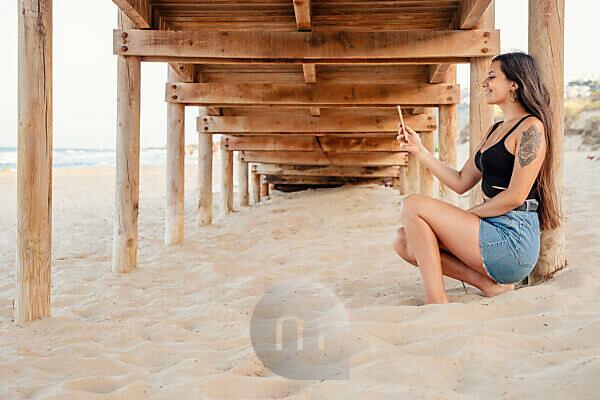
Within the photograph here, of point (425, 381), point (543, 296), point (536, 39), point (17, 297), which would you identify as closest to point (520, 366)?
point (425, 381)

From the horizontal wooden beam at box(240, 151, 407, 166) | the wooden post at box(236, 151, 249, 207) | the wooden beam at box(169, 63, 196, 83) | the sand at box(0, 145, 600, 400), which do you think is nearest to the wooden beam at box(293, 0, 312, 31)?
the sand at box(0, 145, 600, 400)

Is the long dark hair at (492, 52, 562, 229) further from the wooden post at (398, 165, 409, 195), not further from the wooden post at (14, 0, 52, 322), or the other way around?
the wooden post at (398, 165, 409, 195)

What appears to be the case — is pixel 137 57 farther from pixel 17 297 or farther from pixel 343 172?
pixel 343 172

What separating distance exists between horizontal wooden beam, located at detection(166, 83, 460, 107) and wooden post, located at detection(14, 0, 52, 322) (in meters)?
3.84

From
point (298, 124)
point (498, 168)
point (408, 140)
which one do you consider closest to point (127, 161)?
point (408, 140)

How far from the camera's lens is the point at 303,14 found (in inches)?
209

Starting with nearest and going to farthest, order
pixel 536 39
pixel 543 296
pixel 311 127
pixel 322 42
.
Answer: pixel 543 296 → pixel 536 39 → pixel 322 42 → pixel 311 127

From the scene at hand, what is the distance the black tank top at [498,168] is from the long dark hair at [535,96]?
47 mm

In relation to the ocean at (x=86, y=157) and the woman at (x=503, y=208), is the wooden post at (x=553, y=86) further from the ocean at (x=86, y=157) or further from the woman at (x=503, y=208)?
the ocean at (x=86, y=157)

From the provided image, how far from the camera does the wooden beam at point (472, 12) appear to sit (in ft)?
16.5

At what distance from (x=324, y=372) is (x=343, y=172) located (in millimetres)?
11676

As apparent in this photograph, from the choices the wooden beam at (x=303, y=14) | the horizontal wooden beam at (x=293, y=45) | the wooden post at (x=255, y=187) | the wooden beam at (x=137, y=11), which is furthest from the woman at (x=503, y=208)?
the wooden post at (x=255, y=187)

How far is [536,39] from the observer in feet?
12.0

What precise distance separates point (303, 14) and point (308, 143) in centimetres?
579
